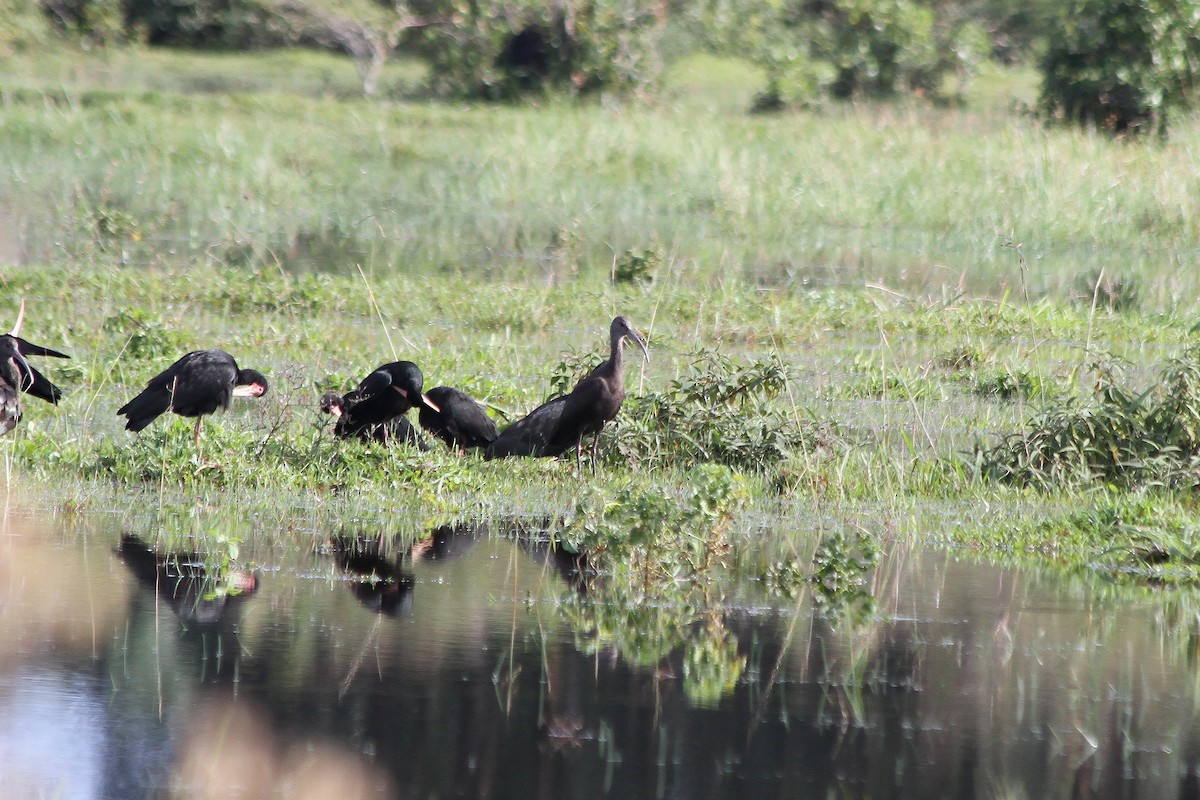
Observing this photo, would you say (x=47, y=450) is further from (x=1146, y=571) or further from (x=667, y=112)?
(x=667, y=112)

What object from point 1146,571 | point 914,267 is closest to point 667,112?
point 914,267

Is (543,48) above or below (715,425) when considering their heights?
above

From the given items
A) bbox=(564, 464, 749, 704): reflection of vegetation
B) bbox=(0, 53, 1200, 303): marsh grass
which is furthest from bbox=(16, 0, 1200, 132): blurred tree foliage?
bbox=(564, 464, 749, 704): reflection of vegetation

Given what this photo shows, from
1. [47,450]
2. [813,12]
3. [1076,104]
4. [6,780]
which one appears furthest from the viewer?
[813,12]

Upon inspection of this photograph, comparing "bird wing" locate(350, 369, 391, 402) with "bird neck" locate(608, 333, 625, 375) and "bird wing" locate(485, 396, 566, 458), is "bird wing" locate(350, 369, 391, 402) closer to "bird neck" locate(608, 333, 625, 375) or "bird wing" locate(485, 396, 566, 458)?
"bird wing" locate(485, 396, 566, 458)

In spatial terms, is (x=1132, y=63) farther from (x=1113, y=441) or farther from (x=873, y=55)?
(x=1113, y=441)

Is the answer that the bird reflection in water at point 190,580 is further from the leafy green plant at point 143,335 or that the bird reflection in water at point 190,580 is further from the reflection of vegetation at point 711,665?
the leafy green plant at point 143,335

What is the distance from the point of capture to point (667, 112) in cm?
2706

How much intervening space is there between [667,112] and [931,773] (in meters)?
22.9

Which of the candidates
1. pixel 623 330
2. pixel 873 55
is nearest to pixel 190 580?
pixel 623 330

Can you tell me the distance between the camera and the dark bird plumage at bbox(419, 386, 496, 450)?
9328 millimetres

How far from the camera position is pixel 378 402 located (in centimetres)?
909

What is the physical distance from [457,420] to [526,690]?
160 inches

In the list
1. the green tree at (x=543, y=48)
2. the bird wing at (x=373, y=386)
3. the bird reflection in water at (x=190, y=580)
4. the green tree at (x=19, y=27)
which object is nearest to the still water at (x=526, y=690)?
the bird reflection in water at (x=190, y=580)
